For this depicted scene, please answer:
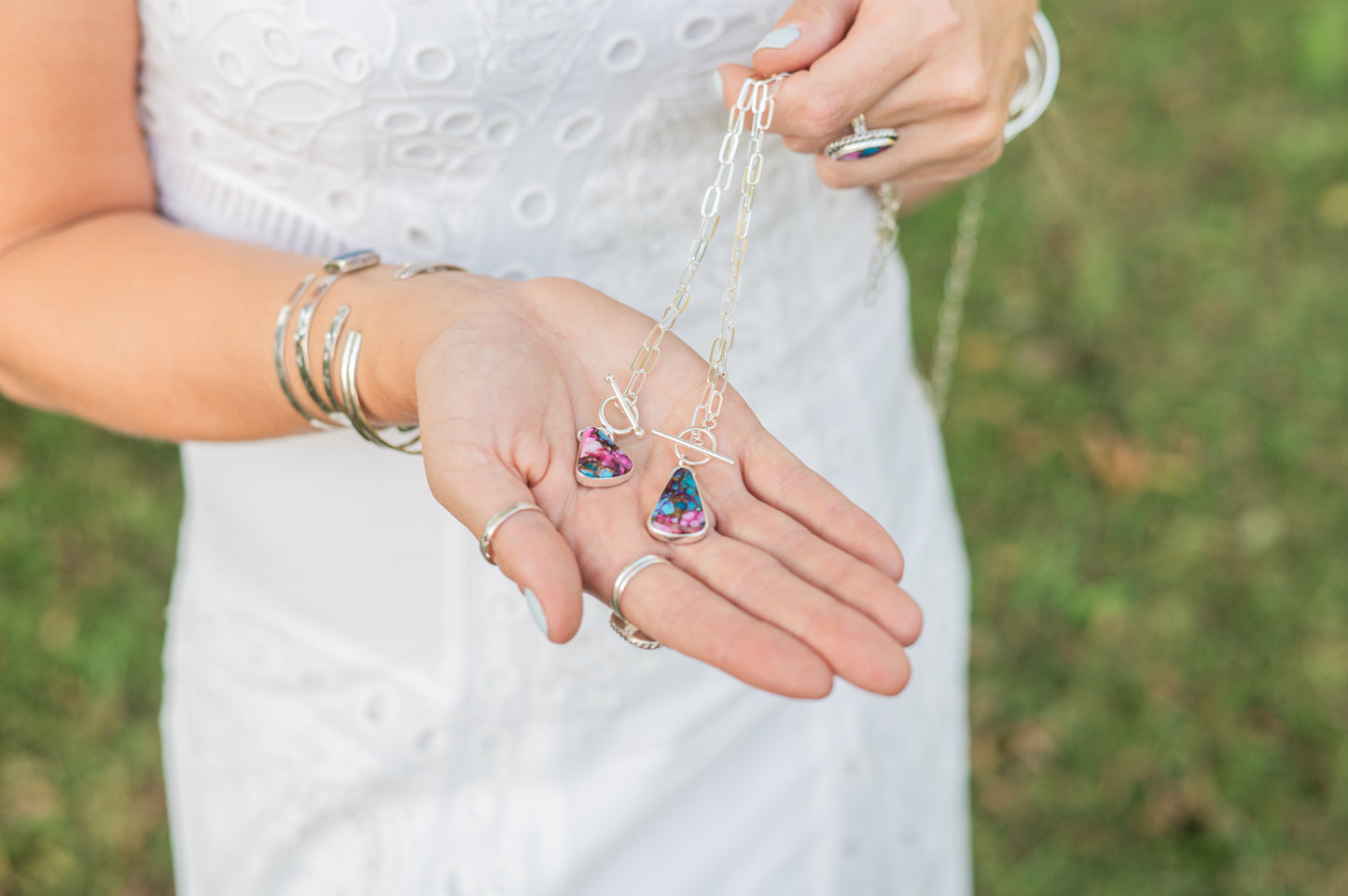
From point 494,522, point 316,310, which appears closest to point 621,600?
point 494,522

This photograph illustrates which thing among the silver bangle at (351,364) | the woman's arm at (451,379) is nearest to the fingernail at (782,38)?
the woman's arm at (451,379)

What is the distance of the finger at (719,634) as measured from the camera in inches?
41.4

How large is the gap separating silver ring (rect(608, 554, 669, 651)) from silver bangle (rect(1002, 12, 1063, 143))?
920 millimetres

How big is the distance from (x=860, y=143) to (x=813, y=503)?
463 millimetres

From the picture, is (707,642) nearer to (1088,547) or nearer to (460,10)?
(460,10)

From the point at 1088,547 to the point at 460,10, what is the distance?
2719mm

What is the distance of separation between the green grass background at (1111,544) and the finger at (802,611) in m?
1.08

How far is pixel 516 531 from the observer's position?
3.55 ft

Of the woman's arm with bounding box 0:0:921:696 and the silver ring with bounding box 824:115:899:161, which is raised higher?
the silver ring with bounding box 824:115:899:161

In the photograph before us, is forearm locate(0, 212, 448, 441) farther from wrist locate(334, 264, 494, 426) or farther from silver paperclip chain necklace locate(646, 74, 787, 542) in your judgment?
silver paperclip chain necklace locate(646, 74, 787, 542)

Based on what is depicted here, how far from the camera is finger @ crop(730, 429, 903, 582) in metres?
1.19

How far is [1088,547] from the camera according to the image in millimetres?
3422

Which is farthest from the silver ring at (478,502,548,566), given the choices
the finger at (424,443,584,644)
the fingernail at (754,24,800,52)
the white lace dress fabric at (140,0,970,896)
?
the fingernail at (754,24,800,52)

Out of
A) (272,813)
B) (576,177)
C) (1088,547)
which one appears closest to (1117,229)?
(1088,547)
